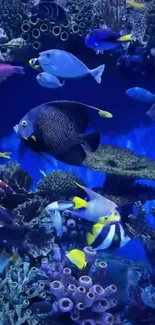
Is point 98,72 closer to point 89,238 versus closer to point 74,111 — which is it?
point 74,111

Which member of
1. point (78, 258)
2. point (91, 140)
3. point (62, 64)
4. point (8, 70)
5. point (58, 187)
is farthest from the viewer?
point (58, 187)

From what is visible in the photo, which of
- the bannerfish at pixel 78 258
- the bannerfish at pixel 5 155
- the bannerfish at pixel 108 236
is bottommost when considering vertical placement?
the bannerfish at pixel 78 258

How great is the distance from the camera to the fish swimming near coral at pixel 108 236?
Answer: 10.3 ft

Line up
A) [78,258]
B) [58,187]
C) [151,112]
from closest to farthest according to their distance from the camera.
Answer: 1. [78,258]
2. [151,112]
3. [58,187]

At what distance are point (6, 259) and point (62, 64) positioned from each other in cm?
154

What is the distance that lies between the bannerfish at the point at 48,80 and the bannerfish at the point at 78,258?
1.29 meters

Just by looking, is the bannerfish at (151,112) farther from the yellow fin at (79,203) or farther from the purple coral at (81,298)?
the purple coral at (81,298)

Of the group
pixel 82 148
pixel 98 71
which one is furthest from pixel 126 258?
pixel 98 71

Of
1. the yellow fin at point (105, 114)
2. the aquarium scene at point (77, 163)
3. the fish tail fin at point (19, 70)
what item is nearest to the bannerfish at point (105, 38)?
the aquarium scene at point (77, 163)

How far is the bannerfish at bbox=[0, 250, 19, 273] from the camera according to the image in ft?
10.8

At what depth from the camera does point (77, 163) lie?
3195mm

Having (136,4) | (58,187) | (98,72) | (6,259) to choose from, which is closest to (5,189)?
(58,187)

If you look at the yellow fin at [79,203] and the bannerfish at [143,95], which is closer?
the yellow fin at [79,203]

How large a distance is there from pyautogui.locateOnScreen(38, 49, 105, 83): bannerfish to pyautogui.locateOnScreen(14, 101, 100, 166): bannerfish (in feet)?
0.85
